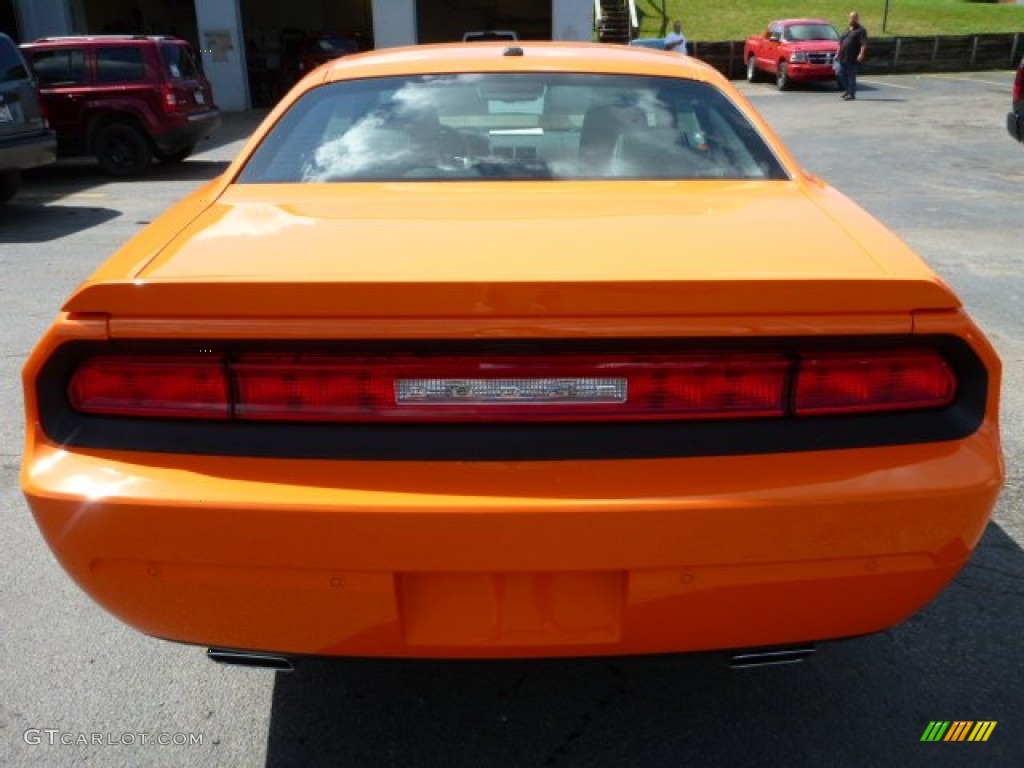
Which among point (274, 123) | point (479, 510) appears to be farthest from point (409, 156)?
point (479, 510)

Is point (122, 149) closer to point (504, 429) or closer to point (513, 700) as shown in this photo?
point (513, 700)

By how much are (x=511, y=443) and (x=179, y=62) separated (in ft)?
42.6

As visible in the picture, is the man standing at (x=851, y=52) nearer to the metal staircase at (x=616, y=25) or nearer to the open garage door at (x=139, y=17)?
the metal staircase at (x=616, y=25)

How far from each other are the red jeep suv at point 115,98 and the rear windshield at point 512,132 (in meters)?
10.5

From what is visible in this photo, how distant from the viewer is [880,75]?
2761cm

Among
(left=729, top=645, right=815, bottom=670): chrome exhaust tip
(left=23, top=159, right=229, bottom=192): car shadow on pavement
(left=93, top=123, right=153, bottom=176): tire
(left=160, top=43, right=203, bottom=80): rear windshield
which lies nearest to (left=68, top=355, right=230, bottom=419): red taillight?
(left=729, top=645, right=815, bottom=670): chrome exhaust tip

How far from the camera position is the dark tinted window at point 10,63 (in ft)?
31.4

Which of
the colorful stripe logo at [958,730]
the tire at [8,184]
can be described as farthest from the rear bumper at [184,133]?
the colorful stripe logo at [958,730]

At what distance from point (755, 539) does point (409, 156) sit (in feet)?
5.36

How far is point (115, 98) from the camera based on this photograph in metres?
12.3

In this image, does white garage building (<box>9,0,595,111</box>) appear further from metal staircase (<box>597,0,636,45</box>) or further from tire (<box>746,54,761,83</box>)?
tire (<box>746,54,761,83</box>)

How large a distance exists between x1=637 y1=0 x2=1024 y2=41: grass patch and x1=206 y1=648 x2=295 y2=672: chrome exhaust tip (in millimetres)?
32885

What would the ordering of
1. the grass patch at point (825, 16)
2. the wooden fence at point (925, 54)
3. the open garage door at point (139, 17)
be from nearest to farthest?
the open garage door at point (139, 17) → the wooden fence at point (925, 54) → the grass patch at point (825, 16)

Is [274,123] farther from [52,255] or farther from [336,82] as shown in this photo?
[52,255]
